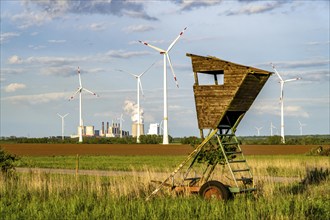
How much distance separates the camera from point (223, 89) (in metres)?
21.2

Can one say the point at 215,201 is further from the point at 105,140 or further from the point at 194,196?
the point at 105,140

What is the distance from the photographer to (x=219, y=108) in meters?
21.4

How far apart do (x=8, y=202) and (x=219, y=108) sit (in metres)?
7.70

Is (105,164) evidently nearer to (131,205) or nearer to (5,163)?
(5,163)

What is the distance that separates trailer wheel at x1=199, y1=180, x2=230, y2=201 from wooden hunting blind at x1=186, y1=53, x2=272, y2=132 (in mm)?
2391

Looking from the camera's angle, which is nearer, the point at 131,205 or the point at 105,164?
the point at 131,205

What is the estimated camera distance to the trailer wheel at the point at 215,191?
19703 millimetres

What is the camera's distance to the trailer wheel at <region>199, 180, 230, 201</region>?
1970cm

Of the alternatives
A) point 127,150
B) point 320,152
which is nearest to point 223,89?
point 320,152

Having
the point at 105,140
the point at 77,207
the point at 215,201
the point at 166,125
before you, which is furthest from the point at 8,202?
the point at 105,140

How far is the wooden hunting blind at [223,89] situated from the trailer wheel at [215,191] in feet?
7.84

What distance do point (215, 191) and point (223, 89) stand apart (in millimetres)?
3598

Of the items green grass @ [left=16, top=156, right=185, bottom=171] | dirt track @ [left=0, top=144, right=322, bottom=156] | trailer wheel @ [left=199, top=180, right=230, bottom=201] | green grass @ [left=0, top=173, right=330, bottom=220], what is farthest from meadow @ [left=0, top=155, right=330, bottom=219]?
dirt track @ [left=0, top=144, right=322, bottom=156]

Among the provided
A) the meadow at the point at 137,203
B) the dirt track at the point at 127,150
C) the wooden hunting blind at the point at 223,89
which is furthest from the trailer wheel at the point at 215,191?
the dirt track at the point at 127,150
